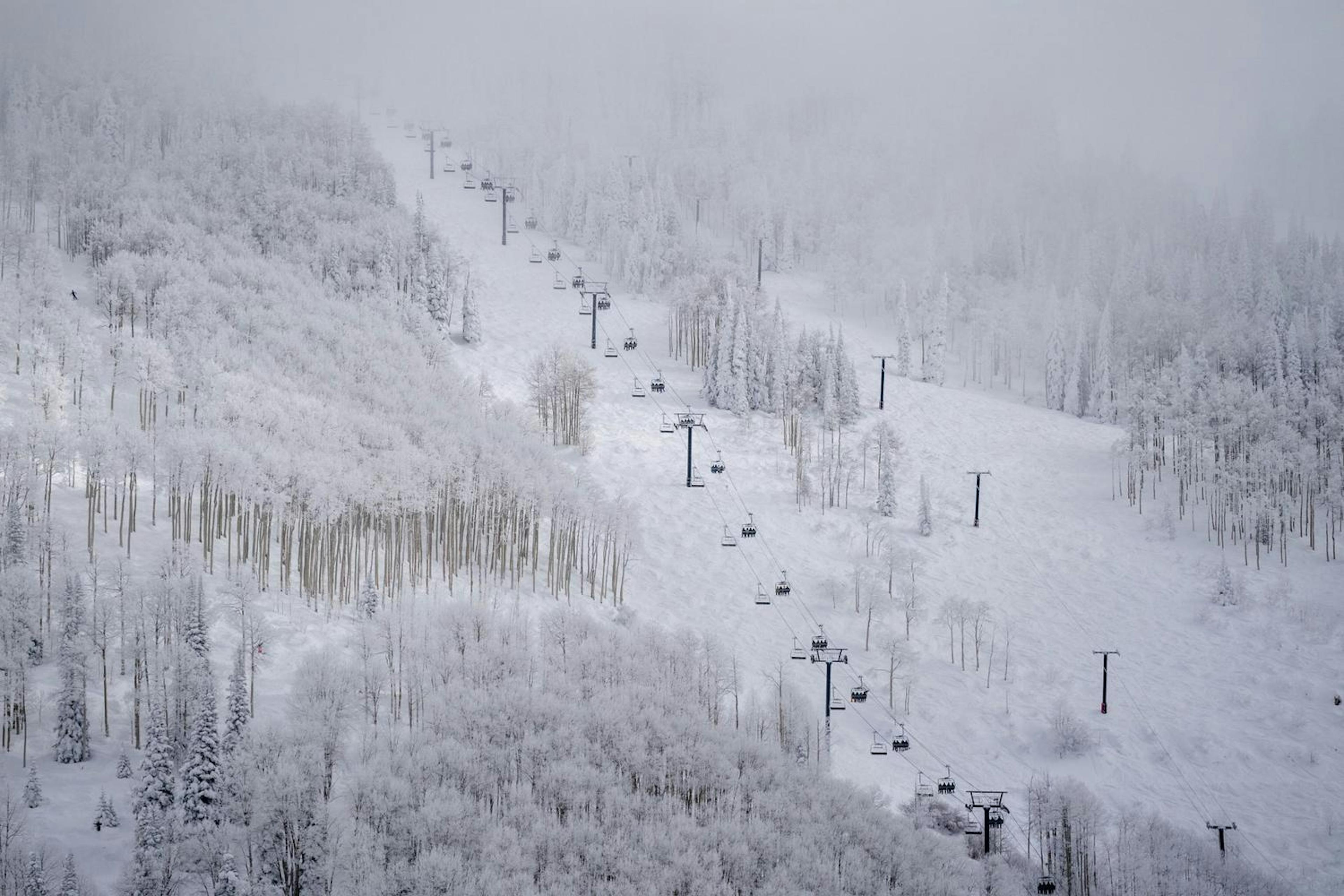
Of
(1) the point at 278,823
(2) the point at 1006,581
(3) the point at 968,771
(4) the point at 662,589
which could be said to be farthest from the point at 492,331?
(1) the point at 278,823

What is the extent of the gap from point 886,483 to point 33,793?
7275cm

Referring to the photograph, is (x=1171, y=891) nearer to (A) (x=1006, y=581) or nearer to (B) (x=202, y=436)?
(A) (x=1006, y=581)

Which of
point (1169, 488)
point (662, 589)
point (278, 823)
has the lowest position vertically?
point (278, 823)

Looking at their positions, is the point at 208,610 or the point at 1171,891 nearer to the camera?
the point at 1171,891

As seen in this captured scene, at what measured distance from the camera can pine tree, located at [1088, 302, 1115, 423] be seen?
147125mm

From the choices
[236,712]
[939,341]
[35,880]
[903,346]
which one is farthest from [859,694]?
[939,341]

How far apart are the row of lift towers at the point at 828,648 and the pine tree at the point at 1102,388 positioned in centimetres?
2598

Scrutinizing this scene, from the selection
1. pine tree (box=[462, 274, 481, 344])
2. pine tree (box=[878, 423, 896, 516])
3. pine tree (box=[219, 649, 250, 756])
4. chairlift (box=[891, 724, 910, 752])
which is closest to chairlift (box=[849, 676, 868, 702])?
chairlift (box=[891, 724, 910, 752])

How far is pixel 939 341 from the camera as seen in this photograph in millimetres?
160125

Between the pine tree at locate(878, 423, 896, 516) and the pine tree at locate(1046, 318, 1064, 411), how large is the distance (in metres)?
44.8

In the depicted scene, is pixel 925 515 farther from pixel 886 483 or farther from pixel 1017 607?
pixel 1017 607

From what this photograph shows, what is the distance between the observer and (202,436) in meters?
85.9

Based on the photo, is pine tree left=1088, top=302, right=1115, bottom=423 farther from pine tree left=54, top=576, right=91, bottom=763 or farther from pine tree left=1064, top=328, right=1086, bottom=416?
pine tree left=54, top=576, right=91, bottom=763

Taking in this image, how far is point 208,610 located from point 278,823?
19.3 metres
